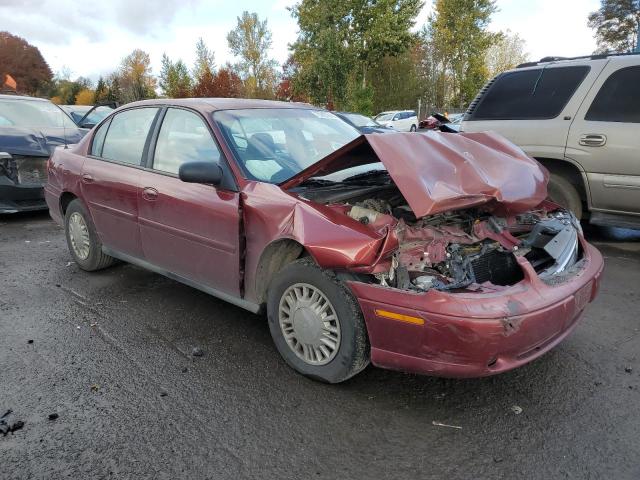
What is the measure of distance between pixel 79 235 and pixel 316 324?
322 centimetres

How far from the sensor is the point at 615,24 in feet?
124

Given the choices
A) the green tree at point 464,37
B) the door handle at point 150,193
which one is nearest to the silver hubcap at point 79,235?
the door handle at point 150,193

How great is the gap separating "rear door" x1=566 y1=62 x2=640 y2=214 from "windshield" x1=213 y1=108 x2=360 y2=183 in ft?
9.02

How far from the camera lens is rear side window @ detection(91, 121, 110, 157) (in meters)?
4.77

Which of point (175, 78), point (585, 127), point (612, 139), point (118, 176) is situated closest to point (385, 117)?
point (175, 78)

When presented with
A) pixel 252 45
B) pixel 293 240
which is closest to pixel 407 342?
pixel 293 240

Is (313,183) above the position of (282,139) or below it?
below

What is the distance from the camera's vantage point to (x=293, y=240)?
3.10 meters

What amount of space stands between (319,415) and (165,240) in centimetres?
187

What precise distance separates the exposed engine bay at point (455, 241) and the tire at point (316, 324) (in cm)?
25

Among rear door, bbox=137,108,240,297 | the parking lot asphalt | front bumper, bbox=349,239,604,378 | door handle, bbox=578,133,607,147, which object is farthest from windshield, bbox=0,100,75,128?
Answer: door handle, bbox=578,133,607,147

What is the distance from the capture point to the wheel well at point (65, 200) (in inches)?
203

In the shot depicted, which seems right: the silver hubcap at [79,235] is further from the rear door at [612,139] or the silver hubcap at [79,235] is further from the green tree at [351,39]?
the green tree at [351,39]

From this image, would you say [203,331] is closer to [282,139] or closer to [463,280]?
[282,139]
